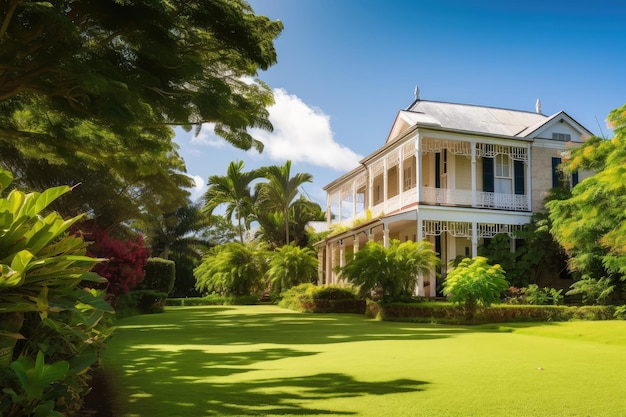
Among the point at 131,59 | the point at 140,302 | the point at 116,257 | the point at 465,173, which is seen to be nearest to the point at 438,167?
the point at 465,173

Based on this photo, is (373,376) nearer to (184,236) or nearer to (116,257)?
(116,257)

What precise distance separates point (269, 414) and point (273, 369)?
247 centimetres

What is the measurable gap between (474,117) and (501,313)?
11830mm

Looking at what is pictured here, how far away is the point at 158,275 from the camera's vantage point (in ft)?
90.9

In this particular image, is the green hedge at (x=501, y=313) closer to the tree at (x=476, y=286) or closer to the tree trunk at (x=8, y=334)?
the tree at (x=476, y=286)

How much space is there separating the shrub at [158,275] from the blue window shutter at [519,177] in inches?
669

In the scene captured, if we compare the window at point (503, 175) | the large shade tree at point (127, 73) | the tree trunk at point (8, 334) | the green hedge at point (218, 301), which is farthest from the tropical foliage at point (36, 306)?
the green hedge at point (218, 301)

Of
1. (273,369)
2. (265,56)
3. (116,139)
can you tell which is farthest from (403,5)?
(273,369)

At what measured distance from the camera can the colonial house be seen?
814 inches

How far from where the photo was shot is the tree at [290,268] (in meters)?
27.8

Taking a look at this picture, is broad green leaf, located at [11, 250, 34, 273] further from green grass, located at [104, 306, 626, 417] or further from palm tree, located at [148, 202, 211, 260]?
palm tree, located at [148, 202, 211, 260]

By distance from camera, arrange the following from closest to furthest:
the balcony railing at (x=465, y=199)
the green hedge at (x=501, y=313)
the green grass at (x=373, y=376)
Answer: the green grass at (x=373, y=376) → the green hedge at (x=501, y=313) → the balcony railing at (x=465, y=199)

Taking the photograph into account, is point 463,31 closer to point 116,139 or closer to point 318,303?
point 116,139

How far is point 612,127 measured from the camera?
13055mm
